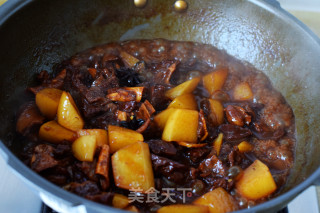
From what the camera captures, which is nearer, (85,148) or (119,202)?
(119,202)

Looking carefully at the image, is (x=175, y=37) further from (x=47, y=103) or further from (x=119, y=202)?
(x=119, y=202)

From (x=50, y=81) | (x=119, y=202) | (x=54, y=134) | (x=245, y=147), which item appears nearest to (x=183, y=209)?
(x=119, y=202)

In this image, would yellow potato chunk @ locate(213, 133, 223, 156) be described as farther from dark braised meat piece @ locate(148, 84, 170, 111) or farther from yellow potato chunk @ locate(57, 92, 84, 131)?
yellow potato chunk @ locate(57, 92, 84, 131)

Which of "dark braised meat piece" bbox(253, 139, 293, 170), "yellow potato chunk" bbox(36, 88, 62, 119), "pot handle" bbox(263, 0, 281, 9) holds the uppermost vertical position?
"pot handle" bbox(263, 0, 281, 9)

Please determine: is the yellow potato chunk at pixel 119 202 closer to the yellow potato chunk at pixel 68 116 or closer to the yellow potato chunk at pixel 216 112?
the yellow potato chunk at pixel 68 116

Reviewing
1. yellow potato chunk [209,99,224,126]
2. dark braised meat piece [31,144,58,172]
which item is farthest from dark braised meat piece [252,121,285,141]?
dark braised meat piece [31,144,58,172]

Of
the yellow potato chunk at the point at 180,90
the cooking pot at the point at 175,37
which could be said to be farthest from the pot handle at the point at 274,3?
the yellow potato chunk at the point at 180,90
